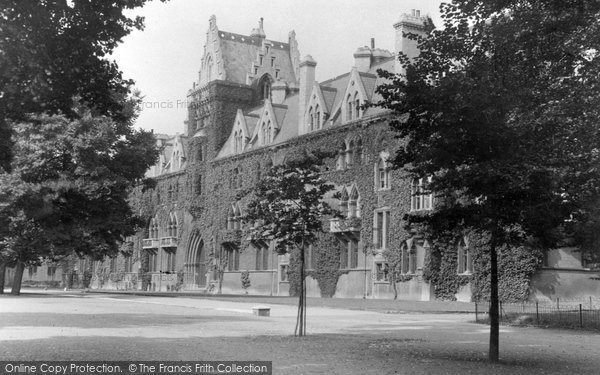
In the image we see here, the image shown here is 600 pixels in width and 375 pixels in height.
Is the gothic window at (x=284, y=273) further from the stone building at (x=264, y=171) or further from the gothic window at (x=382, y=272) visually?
the gothic window at (x=382, y=272)

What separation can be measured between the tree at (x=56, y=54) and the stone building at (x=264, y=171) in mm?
26693

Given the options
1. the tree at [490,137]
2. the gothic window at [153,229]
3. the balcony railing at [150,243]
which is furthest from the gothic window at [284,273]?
the tree at [490,137]

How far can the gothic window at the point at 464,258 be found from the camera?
46484mm

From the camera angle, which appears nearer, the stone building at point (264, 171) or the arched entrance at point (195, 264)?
the stone building at point (264, 171)

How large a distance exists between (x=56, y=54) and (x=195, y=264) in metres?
63.9

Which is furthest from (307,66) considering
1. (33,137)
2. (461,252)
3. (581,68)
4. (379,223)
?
(581,68)

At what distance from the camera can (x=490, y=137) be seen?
16.2m

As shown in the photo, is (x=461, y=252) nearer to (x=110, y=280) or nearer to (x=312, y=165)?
(x=312, y=165)

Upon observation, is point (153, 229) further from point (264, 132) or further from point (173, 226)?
point (264, 132)

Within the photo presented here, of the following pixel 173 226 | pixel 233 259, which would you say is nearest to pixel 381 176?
pixel 233 259

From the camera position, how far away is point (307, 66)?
2477 inches

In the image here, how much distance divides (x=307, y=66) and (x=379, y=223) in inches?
642

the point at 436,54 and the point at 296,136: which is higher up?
the point at 296,136

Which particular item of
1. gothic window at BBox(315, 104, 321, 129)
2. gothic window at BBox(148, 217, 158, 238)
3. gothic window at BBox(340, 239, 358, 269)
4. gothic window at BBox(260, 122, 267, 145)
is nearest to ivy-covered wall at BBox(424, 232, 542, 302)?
gothic window at BBox(340, 239, 358, 269)
